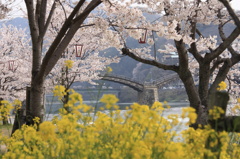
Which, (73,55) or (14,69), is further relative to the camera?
(14,69)

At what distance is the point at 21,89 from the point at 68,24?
17.9 meters

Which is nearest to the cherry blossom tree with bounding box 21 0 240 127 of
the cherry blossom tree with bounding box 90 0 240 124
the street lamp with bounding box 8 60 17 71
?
the cherry blossom tree with bounding box 90 0 240 124

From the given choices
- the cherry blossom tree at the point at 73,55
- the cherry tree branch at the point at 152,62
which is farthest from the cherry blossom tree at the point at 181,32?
the cherry blossom tree at the point at 73,55

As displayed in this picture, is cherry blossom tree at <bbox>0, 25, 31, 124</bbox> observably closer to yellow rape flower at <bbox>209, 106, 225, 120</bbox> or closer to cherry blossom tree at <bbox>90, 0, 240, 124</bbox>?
cherry blossom tree at <bbox>90, 0, 240, 124</bbox>

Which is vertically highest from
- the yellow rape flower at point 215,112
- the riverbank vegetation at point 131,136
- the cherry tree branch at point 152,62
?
the cherry tree branch at point 152,62

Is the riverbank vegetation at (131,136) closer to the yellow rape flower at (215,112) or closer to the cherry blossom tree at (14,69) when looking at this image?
the yellow rape flower at (215,112)

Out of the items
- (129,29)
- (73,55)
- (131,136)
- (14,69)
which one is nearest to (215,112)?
(131,136)

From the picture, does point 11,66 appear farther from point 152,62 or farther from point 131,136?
point 131,136

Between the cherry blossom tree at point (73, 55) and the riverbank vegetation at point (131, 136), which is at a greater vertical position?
the cherry blossom tree at point (73, 55)

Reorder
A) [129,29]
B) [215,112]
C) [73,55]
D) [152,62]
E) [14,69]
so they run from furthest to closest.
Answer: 1. [14,69]
2. [73,55]
3. [152,62]
4. [129,29]
5. [215,112]

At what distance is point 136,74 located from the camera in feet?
514

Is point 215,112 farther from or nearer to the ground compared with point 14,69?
nearer to the ground

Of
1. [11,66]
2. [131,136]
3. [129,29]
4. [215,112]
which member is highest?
[11,66]

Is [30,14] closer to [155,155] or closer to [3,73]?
[155,155]
